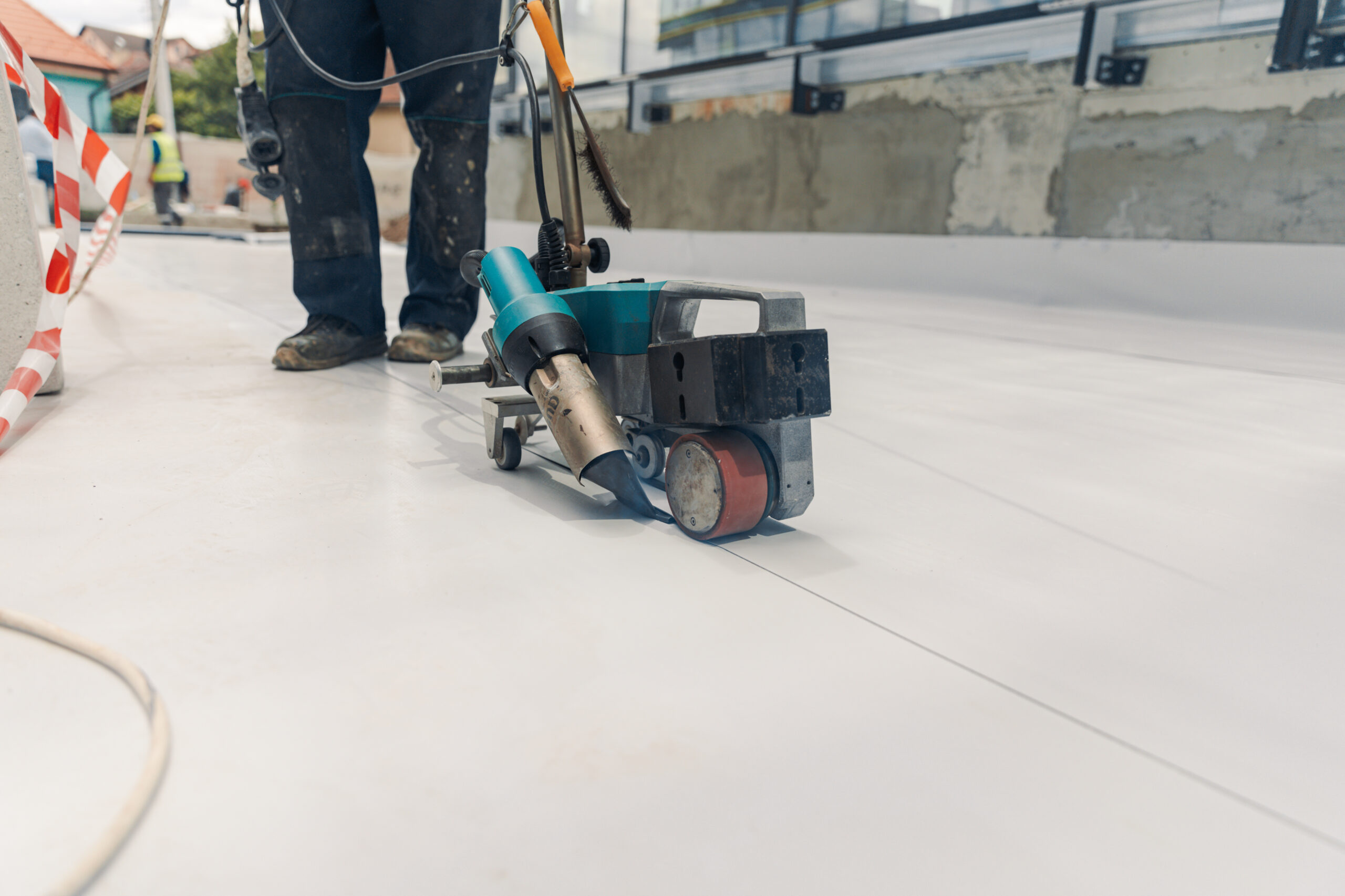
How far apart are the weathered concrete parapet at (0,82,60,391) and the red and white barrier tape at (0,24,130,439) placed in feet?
0.05

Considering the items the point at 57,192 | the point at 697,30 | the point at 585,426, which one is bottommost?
the point at 585,426

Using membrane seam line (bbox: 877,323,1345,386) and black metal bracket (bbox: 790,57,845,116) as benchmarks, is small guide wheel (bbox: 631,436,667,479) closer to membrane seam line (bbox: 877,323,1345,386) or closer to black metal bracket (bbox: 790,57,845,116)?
membrane seam line (bbox: 877,323,1345,386)

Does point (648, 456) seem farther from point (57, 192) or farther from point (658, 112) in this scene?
point (658, 112)

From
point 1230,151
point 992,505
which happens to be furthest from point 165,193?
point 992,505

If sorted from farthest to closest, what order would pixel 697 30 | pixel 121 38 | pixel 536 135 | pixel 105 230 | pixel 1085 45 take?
pixel 121 38
pixel 697 30
pixel 1085 45
pixel 105 230
pixel 536 135

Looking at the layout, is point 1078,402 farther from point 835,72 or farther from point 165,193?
point 165,193

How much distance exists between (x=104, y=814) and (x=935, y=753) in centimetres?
50

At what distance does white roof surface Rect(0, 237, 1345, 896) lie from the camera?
1.48 feet

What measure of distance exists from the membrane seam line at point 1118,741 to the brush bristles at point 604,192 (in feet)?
1.99

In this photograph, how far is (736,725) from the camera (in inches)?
22.1

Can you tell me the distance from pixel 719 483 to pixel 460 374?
0.46m

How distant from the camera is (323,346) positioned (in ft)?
5.76

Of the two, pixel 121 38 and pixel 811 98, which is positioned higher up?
pixel 121 38

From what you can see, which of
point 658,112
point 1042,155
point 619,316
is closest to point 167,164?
point 658,112
